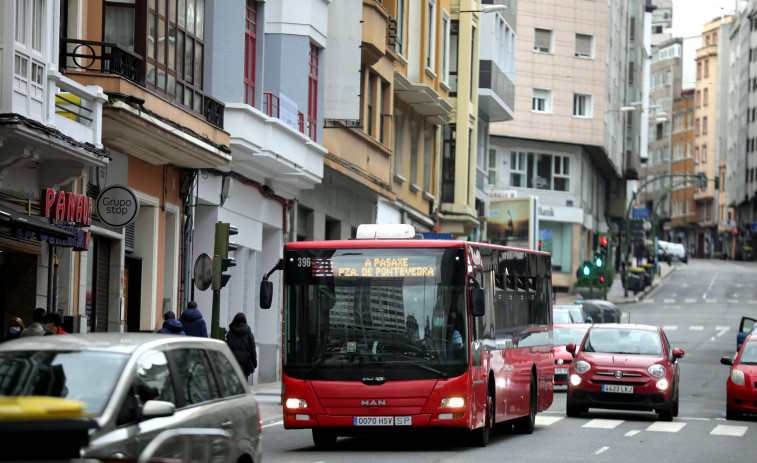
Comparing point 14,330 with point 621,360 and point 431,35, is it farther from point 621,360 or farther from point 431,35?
point 431,35

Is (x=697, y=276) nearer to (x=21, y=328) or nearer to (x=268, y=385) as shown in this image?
(x=268, y=385)

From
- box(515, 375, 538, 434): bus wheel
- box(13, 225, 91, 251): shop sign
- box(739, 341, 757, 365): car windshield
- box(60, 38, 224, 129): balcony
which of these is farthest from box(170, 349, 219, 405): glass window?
box(739, 341, 757, 365): car windshield

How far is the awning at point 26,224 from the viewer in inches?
645

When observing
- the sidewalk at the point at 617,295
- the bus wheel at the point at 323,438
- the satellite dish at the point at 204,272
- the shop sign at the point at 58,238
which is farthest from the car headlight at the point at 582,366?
the sidewalk at the point at 617,295

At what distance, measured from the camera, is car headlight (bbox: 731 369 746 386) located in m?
25.4

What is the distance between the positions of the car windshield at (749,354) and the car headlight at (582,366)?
2726mm

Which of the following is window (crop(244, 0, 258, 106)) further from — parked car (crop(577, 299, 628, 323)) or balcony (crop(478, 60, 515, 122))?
parked car (crop(577, 299, 628, 323))

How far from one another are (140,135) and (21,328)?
4.81 meters

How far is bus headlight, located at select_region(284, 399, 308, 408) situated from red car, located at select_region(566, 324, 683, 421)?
28.3 feet

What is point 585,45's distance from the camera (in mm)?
83562

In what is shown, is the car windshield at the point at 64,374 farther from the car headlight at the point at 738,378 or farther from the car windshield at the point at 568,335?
the car windshield at the point at 568,335

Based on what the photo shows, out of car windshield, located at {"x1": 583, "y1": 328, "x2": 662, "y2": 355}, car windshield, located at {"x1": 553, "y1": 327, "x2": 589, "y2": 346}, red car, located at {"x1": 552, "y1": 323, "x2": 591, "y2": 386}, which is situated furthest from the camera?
car windshield, located at {"x1": 553, "y1": 327, "x2": 589, "y2": 346}

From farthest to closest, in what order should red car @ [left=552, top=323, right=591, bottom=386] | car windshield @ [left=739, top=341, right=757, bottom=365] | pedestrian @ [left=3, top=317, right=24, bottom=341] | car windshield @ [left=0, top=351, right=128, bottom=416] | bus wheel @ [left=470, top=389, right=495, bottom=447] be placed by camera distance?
red car @ [left=552, top=323, right=591, bottom=386] → car windshield @ [left=739, top=341, right=757, bottom=365] → bus wheel @ [left=470, top=389, right=495, bottom=447] → pedestrian @ [left=3, top=317, right=24, bottom=341] → car windshield @ [left=0, top=351, right=128, bottom=416]

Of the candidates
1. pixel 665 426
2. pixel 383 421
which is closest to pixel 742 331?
pixel 665 426
